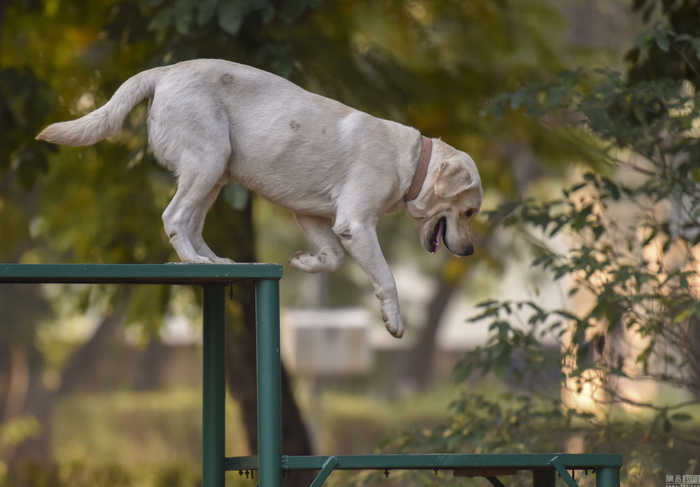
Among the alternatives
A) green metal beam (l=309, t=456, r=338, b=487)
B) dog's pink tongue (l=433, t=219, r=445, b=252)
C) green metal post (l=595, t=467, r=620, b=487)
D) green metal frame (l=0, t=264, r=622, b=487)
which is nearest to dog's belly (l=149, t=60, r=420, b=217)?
dog's pink tongue (l=433, t=219, r=445, b=252)

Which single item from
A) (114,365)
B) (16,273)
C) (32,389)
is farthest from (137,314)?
(114,365)

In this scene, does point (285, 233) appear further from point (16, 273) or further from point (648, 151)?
point (16, 273)

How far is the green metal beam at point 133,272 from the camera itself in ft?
11.4

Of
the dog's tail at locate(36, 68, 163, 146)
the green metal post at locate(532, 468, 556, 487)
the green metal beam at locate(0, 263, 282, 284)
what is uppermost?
the dog's tail at locate(36, 68, 163, 146)

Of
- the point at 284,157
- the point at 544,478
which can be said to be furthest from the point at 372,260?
the point at 544,478

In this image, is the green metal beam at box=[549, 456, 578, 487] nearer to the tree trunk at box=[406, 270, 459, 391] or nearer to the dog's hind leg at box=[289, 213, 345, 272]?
the dog's hind leg at box=[289, 213, 345, 272]

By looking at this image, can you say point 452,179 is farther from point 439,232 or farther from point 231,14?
point 231,14

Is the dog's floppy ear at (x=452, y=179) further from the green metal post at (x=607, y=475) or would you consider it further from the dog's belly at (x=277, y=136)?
the green metal post at (x=607, y=475)

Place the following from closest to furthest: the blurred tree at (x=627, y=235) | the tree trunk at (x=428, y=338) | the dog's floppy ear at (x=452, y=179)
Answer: the dog's floppy ear at (x=452, y=179) < the blurred tree at (x=627, y=235) < the tree trunk at (x=428, y=338)

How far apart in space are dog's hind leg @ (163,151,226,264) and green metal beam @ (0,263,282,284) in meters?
0.19

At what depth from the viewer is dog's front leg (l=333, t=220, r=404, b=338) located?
3.84 meters

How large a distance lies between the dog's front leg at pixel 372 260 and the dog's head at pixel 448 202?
0.72 feet

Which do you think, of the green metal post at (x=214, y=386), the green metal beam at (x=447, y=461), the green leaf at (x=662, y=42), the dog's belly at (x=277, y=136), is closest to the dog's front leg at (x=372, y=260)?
the dog's belly at (x=277, y=136)

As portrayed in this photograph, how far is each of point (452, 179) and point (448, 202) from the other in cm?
9
